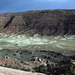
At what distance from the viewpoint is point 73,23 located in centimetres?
6912

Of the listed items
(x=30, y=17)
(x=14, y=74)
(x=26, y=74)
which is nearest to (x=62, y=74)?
(x=26, y=74)

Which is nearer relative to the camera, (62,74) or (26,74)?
(26,74)

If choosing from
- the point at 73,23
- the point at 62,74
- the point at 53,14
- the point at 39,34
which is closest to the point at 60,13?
the point at 53,14

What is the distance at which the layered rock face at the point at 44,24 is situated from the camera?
2760 inches

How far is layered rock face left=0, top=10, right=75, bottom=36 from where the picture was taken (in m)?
70.1

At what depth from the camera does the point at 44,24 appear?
76.4 metres

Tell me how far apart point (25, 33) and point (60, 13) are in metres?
19.7

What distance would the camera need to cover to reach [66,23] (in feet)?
236

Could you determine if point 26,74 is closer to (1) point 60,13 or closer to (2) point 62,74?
(2) point 62,74

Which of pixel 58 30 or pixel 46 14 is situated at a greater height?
pixel 46 14

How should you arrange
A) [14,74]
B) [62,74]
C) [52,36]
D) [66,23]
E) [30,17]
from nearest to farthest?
[14,74] < [62,74] < [52,36] < [66,23] < [30,17]

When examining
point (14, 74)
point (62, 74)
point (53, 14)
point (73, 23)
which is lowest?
point (62, 74)

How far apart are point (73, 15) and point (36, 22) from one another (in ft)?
60.3

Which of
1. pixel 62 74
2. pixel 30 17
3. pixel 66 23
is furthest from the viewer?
pixel 30 17
